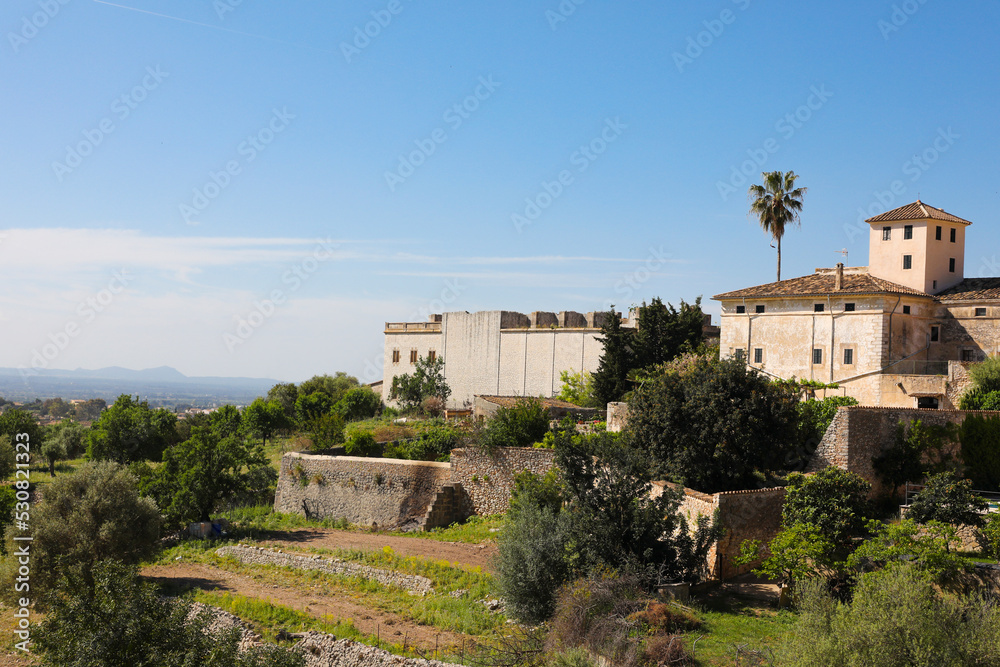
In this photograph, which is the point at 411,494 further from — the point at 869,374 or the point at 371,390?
the point at 371,390

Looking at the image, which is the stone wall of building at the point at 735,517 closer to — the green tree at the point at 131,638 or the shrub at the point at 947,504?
the shrub at the point at 947,504

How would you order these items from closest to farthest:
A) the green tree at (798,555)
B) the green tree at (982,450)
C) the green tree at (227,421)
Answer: the green tree at (798,555) → the green tree at (982,450) → the green tree at (227,421)

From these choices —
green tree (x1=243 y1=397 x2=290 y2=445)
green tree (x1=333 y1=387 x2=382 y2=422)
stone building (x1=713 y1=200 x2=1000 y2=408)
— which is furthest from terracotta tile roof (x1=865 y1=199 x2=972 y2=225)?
green tree (x1=243 y1=397 x2=290 y2=445)

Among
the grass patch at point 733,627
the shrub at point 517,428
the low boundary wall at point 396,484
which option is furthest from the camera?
the shrub at point 517,428

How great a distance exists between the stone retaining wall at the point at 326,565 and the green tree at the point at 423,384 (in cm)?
2376

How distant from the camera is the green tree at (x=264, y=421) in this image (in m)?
51.4

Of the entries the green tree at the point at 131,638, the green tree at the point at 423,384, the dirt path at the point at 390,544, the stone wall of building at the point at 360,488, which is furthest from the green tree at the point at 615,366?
the green tree at the point at 131,638

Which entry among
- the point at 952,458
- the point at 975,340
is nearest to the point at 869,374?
the point at 975,340

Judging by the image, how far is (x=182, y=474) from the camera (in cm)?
2845

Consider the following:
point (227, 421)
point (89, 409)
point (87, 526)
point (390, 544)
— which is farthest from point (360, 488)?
point (89, 409)

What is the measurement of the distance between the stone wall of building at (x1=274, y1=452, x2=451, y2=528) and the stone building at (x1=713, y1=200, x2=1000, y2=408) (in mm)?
12669

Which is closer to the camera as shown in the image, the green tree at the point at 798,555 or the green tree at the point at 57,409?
the green tree at the point at 798,555

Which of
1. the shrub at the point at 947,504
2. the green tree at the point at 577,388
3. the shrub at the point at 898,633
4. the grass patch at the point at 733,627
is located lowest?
the grass patch at the point at 733,627

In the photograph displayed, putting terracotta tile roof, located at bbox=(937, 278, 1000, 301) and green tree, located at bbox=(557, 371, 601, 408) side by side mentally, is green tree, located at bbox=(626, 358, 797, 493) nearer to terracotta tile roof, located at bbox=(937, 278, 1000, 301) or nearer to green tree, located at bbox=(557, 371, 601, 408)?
terracotta tile roof, located at bbox=(937, 278, 1000, 301)
